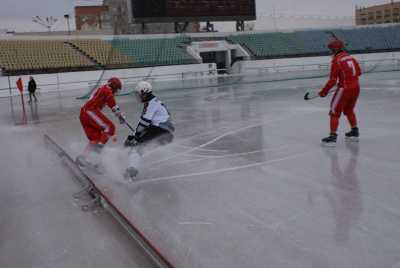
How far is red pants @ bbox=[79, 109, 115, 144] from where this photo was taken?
20.1ft

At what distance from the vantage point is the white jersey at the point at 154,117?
17.4 feet

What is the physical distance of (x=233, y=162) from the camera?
6.13 m

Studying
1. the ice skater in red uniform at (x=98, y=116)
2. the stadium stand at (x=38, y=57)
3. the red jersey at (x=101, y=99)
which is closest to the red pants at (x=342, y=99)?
the ice skater in red uniform at (x=98, y=116)

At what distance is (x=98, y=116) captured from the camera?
20.1 feet

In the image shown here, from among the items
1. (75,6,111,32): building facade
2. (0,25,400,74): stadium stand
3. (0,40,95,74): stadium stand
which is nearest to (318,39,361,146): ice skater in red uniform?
(0,25,400,74): stadium stand

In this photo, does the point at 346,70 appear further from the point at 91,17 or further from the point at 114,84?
the point at 91,17

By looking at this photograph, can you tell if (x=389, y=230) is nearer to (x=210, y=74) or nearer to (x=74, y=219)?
(x=74, y=219)

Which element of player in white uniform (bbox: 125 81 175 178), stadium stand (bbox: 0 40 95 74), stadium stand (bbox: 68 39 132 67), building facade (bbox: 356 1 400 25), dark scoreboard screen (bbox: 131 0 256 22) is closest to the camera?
player in white uniform (bbox: 125 81 175 178)

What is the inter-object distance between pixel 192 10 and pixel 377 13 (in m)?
90.1

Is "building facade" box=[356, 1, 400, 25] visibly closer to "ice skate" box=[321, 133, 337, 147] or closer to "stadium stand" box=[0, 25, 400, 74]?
"stadium stand" box=[0, 25, 400, 74]

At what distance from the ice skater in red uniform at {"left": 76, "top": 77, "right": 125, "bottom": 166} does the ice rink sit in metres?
0.38

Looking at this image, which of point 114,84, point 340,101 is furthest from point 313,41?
point 114,84

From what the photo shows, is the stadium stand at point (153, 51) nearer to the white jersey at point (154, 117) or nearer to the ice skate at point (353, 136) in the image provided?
the ice skate at point (353, 136)

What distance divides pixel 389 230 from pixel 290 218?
82cm
